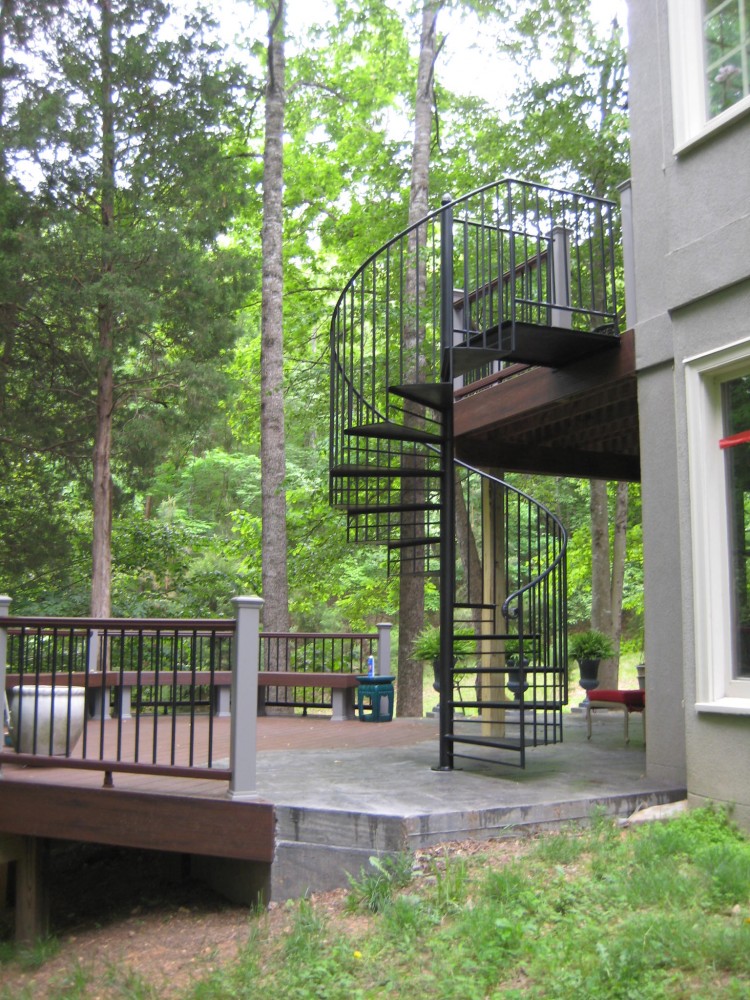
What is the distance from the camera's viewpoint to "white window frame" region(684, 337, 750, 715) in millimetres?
5062

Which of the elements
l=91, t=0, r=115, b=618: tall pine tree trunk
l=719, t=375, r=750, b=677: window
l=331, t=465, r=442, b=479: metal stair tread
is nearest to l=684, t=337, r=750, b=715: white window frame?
l=719, t=375, r=750, b=677: window

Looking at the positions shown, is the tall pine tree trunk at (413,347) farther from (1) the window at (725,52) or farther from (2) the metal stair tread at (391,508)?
(1) the window at (725,52)

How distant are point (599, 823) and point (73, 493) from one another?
13.2 metres

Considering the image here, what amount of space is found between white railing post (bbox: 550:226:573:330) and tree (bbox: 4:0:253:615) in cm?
738

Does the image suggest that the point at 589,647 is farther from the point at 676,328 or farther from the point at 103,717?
the point at 103,717

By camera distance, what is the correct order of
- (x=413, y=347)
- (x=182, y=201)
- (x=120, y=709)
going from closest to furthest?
(x=120, y=709) → (x=413, y=347) → (x=182, y=201)

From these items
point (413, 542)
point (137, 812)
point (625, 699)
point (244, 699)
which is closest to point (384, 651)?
point (413, 542)

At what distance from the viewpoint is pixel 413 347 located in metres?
12.8

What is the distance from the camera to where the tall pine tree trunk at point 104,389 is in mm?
13359

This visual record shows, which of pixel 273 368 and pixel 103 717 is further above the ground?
pixel 273 368

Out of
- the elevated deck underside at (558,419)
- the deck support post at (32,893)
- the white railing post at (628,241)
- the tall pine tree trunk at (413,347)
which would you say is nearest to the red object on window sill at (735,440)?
the elevated deck underside at (558,419)

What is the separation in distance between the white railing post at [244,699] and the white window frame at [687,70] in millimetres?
3620

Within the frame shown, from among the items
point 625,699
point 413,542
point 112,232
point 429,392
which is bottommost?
point 625,699

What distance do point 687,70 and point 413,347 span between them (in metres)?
7.36
